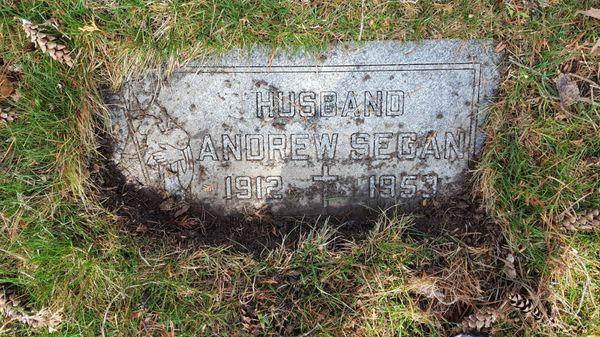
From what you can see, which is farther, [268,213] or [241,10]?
[268,213]

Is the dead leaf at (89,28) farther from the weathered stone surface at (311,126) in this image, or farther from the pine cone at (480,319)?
Answer: the pine cone at (480,319)

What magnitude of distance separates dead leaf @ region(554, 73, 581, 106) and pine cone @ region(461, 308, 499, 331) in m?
1.07

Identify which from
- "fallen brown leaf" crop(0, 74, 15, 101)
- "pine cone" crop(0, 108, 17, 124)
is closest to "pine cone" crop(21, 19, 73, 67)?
"fallen brown leaf" crop(0, 74, 15, 101)

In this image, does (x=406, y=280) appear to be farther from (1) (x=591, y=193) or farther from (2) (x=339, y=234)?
(1) (x=591, y=193)

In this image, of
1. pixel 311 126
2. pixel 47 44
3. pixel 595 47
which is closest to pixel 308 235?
pixel 311 126

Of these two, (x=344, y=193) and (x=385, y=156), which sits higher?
(x=385, y=156)

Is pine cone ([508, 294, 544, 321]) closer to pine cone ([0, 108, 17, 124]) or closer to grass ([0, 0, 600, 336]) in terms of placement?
grass ([0, 0, 600, 336])

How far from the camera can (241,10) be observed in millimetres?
2424

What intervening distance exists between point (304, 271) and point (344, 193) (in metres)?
0.45

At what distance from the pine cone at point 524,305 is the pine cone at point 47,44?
2.43 metres

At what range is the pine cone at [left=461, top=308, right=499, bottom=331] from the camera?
2.46 m

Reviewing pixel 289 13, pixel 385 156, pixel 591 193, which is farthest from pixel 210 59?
pixel 591 193

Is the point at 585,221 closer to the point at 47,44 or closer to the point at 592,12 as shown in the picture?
the point at 592,12

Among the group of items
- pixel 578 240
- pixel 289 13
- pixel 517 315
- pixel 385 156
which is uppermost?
pixel 289 13
